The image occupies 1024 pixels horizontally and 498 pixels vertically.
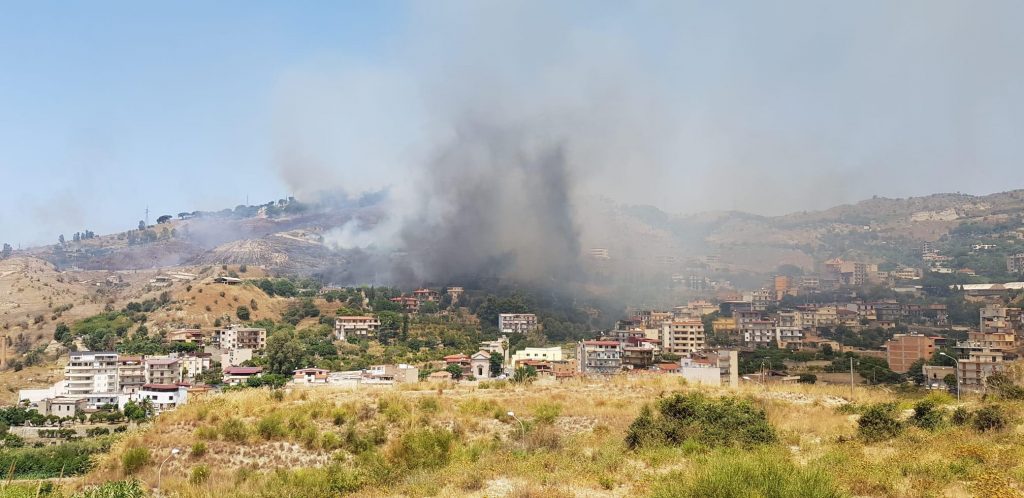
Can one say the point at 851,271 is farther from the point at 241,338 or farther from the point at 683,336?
the point at 241,338

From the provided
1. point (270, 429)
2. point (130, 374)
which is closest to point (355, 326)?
point (130, 374)

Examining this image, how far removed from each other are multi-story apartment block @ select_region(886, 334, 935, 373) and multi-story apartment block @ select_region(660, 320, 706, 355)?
2018 cm

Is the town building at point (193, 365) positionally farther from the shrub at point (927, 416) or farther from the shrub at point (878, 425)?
the shrub at point (927, 416)

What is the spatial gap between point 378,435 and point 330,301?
71.7 metres

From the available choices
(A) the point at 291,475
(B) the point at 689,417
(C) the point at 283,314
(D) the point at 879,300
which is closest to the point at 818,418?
(B) the point at 689,417

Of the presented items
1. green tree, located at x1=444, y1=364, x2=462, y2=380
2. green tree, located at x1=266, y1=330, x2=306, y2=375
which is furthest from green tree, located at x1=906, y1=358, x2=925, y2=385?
green tree, located at x1=266, y1=330, x2=306, y2=375

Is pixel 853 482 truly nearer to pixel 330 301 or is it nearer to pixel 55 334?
pixel 330 301

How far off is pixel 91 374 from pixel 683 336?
161ft

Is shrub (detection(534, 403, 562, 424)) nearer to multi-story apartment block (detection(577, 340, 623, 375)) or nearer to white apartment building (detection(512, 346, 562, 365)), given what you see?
multi-story apartment block (detection(577, 340, 623, 375))

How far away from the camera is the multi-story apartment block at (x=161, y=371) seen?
6128 centimetres

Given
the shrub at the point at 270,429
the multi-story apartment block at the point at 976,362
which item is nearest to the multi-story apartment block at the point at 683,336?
the multi-story apartment block at the point at 976,362

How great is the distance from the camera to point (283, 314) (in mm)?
85188

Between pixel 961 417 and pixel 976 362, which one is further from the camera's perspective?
pixel 976 362

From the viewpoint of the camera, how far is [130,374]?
61.3 metres
